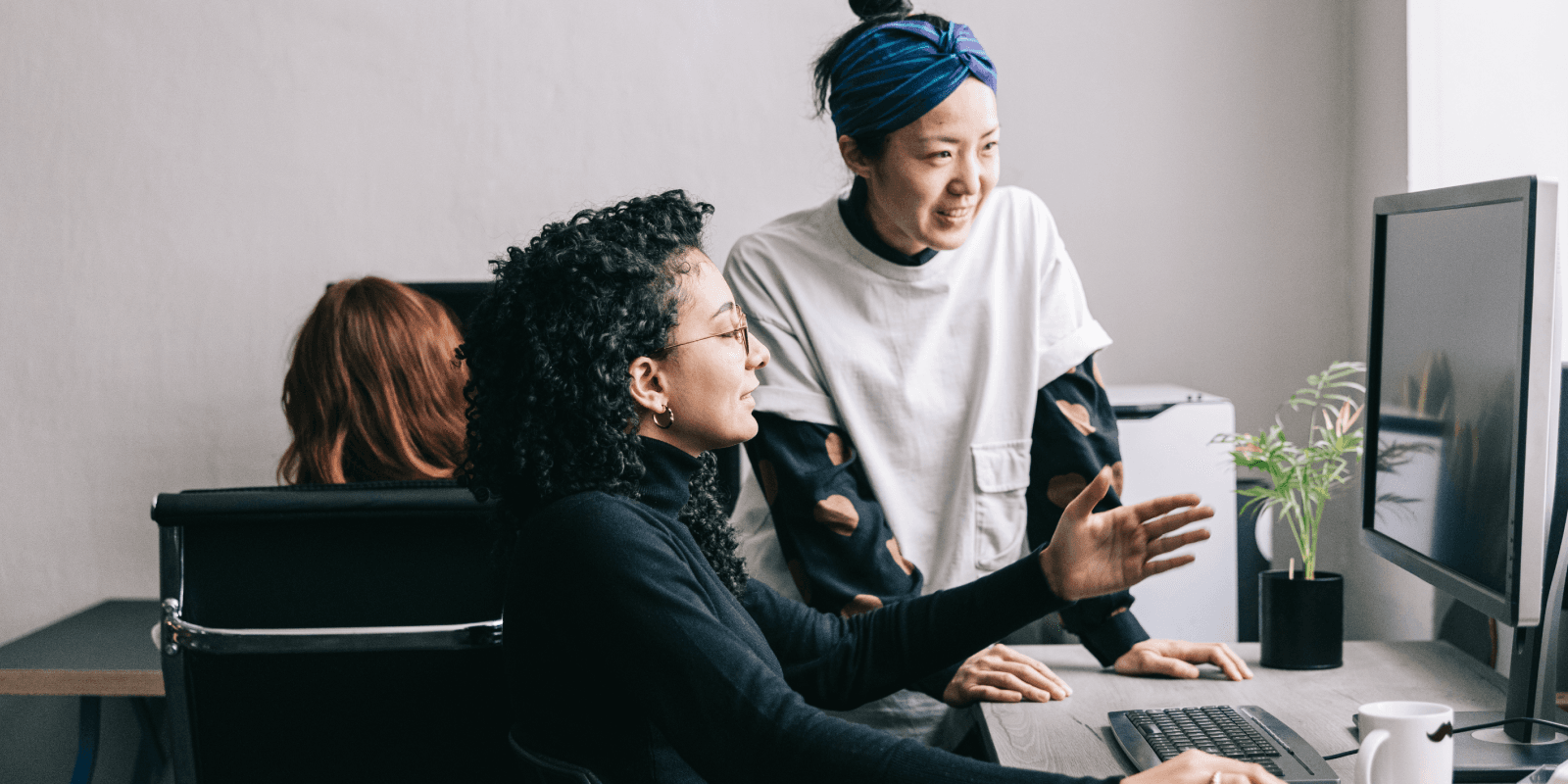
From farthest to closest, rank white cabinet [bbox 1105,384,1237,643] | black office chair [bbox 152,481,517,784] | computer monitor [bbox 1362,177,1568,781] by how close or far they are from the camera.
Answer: white cabinet [bbox 1105,384,1237,643] < black office chair [bbox 152,481,517,784] < computer monitor [bbox 1362,177,1568,781]

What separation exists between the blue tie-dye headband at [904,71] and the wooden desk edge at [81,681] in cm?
138

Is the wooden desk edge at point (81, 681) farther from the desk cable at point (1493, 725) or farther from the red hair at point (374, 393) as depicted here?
the desk cable at point (1493, 725)

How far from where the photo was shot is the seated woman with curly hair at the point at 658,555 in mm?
796

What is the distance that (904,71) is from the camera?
1.38m

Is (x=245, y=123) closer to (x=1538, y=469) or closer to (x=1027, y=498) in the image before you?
(x=1027, y=498)

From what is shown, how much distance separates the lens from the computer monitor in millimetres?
895

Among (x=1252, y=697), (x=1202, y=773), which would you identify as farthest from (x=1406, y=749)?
(x=1252, y=697)

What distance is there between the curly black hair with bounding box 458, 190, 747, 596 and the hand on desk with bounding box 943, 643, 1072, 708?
0.51 m

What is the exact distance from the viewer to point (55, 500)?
2.48 meters

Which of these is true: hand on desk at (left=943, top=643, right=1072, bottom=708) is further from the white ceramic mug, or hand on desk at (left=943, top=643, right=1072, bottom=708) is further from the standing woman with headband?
the white ceramic mug

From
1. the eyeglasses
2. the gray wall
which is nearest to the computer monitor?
the eyeglasses

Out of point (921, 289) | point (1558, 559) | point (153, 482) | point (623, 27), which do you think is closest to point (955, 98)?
point (921, 289)

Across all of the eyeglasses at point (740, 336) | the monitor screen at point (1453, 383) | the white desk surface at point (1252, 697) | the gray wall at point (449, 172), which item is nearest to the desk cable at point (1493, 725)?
the white desk surface at point (1252, 697)

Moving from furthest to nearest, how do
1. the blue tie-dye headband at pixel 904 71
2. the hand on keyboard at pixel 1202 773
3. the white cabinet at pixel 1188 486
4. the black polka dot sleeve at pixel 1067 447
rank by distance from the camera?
1. the white cabinet at pixel 1188 486
2. the black polka dot sleeve at pixel 1067 447
3. the blue tie-dye headband at pixel 904 71
4. the hand on keyboard at pixel 1202 773
